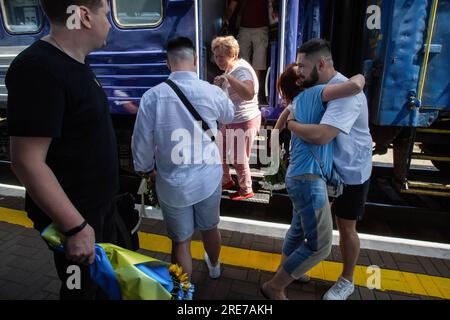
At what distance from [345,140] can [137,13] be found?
2.72 meters

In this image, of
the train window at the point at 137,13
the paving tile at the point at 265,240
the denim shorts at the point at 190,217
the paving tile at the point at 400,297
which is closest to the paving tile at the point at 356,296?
the paving tile at the point at 400,297

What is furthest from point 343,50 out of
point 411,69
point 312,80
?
point 312,80

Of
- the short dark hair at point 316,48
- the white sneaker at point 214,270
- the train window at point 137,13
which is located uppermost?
the train window at point 137,13

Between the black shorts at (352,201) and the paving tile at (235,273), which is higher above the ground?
the black shorts at (352,201)

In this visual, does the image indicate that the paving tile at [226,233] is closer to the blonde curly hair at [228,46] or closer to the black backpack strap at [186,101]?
the black backpack strap at [186,101]

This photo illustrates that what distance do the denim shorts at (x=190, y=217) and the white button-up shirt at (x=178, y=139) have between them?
0.20 ft

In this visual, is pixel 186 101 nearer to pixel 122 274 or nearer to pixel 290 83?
pixel 290 83

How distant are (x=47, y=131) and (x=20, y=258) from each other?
228cm

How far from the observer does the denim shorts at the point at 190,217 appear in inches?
81.1

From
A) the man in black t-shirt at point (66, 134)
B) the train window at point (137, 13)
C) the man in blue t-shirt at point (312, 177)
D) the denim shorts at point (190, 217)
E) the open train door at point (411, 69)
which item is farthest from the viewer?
the train window at point (137, 13)

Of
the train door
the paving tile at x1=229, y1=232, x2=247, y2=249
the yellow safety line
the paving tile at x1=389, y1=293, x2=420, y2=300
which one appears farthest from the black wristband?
the train door

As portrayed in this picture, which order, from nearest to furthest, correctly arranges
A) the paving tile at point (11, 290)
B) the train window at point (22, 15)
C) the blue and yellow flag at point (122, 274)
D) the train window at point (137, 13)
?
the blue and yellow flag at point (122, 274) < the paving tile at point (11, 290) < the train window at point (137, 13) < the train window at point (22, 15)

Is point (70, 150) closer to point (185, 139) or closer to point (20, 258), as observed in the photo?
point (185, 139)

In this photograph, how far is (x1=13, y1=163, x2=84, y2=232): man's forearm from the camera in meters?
1.18
